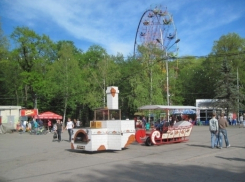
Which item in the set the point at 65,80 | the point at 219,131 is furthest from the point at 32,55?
the point at 219,131

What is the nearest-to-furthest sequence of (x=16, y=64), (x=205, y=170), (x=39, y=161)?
(x=205, y=170), (x=39, y=161), (x=16, y=64)

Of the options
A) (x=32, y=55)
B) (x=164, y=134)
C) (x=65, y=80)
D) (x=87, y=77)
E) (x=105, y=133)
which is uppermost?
(x=32, y=55)

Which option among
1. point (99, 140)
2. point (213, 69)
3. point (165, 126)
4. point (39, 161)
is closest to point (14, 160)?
point (39, 161)

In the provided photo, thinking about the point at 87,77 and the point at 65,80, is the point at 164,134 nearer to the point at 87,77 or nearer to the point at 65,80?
the point at 65,80

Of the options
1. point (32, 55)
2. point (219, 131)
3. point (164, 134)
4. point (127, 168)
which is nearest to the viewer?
point (127, 168)

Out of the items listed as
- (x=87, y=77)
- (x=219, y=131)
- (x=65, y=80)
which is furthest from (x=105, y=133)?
(x=87, y=77)

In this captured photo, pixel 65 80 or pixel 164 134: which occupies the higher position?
pixel 65 80

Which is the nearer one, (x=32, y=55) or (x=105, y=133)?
(x=105, y=133)

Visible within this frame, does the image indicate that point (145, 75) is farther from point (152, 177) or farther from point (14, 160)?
point (152, 177)

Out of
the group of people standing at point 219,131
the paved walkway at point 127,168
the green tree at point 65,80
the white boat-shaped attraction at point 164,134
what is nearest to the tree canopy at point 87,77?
the green tree at point 65,80

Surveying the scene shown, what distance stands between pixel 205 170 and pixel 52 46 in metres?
43.1

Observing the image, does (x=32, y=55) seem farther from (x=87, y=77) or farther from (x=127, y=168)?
(x=127, y=168)

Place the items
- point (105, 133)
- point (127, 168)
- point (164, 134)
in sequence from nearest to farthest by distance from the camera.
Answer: point (127, 168)
point (105, 133)
point (164, 134)

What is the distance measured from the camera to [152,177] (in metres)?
8.68
